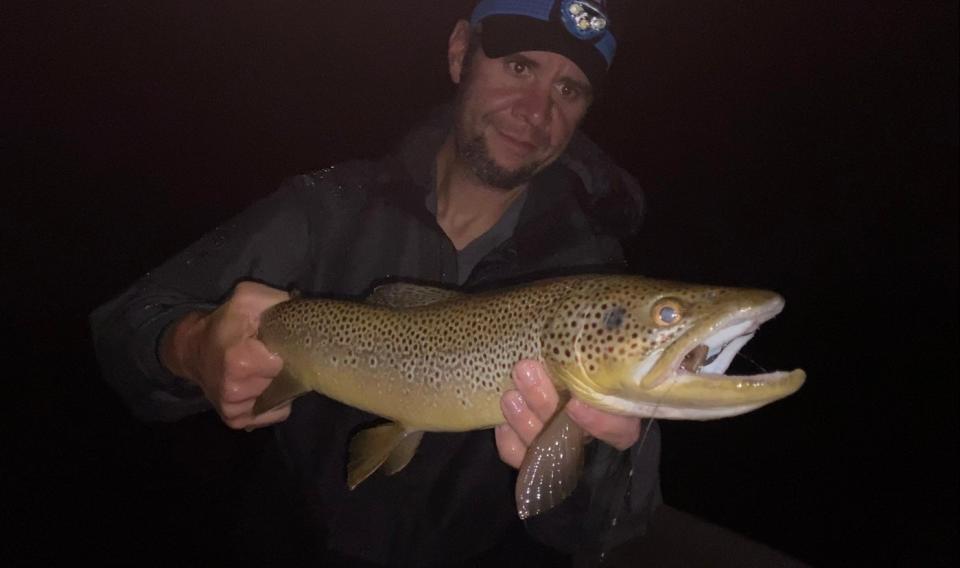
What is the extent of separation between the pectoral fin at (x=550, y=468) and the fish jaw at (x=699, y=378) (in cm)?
13

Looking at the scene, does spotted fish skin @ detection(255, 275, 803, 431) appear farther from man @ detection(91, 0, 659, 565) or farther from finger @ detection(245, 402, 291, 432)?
man @ detection(91, 0, 659, 565)

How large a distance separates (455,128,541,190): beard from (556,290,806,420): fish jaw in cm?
146

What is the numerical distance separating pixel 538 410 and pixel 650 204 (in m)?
23.2

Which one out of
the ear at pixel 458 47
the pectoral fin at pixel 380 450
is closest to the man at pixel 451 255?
the ear at pixel 458 47

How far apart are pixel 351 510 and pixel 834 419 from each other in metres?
13.6

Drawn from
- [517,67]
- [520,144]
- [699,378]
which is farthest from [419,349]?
[517,67]

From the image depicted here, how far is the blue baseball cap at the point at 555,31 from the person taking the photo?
3230 millimetres

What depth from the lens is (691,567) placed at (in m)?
3.87

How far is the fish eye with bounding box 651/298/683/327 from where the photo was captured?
1905mm

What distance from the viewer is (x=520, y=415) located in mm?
2096

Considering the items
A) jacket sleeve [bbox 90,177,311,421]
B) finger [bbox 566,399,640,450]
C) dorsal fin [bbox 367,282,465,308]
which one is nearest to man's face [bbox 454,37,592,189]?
jacket sleeve [bbox 90,177,311,421]

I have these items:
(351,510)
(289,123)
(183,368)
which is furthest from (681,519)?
(289,123)

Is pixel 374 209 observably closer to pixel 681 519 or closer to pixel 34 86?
pixel 681 519

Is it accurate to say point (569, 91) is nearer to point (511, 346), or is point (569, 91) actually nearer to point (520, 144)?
point (520, 144)
